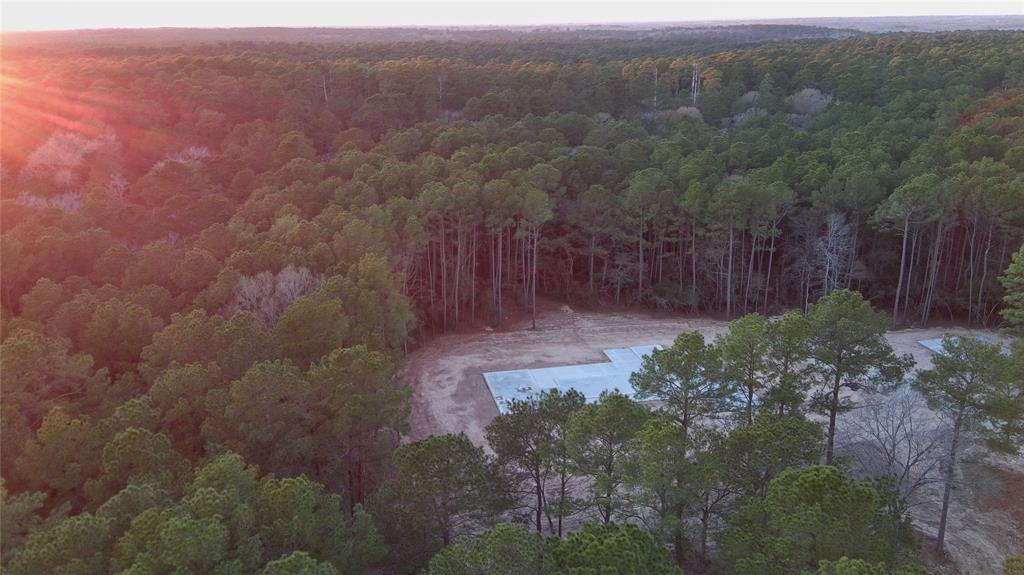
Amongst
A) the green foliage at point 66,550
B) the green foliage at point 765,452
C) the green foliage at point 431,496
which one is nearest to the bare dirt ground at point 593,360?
the green foliage at point 765,452

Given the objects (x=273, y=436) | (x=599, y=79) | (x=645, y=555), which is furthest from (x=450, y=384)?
(x=599, y=79)

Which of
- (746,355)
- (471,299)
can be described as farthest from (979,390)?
(471,299)

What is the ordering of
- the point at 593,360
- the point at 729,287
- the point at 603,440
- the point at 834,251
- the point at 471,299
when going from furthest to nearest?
the point at 471,299 < the point at 729,287 < the point at 834,251 < the point at 593,360 < the point at 603,440

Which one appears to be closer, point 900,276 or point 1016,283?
point 1016,283

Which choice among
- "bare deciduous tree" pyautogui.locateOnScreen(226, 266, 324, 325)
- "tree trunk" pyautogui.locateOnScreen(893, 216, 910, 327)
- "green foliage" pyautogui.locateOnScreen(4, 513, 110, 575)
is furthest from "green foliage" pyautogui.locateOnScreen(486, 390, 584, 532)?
"tree trunk" pyautogui.locateOnScreen(893, 216, 910, 327)

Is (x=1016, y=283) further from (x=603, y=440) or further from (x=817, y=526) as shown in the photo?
(x=603, y=440)

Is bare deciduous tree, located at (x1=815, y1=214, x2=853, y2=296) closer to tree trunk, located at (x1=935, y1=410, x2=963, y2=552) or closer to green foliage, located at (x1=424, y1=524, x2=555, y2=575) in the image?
tree trunk, located at (x1=935, y1=410, x2=963, y2=552)

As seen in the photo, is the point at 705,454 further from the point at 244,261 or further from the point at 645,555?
the point at 244,261

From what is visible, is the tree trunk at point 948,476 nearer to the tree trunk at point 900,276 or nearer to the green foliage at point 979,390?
the green foliage at point 979,390
